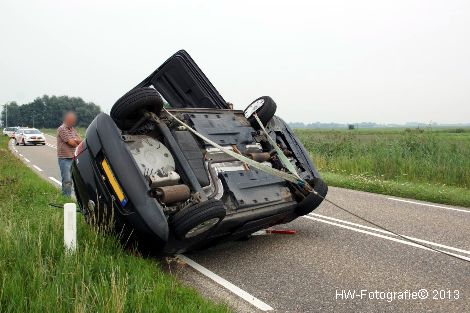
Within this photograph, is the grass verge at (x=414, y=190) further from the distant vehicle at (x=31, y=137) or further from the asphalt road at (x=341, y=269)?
the distant vehicle at (x=31, y=137)

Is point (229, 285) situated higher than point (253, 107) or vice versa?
point (253, 107)

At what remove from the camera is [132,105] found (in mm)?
4668

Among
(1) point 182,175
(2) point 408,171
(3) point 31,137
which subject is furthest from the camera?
(3) point 31,137

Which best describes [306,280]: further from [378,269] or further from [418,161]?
[418,161]

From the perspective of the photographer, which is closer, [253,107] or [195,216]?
[195,216]

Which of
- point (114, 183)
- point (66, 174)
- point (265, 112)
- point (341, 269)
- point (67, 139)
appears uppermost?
point (265, 112)

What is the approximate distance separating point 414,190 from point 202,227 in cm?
684

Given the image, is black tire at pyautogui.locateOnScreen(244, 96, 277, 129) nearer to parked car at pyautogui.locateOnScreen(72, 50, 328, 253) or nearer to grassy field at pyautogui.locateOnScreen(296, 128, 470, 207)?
parked car at pyautogui.locateOnScreen(72, 50, 328, 253)

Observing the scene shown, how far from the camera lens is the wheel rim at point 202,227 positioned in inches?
164

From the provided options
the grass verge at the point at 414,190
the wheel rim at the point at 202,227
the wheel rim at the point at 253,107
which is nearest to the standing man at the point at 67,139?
the wheel rim at the point at 253,107

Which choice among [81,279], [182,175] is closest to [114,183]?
[182,175]

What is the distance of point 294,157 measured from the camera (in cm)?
614

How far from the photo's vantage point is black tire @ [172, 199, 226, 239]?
13.3 feet

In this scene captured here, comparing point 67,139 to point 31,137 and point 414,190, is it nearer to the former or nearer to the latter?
point 414,190
